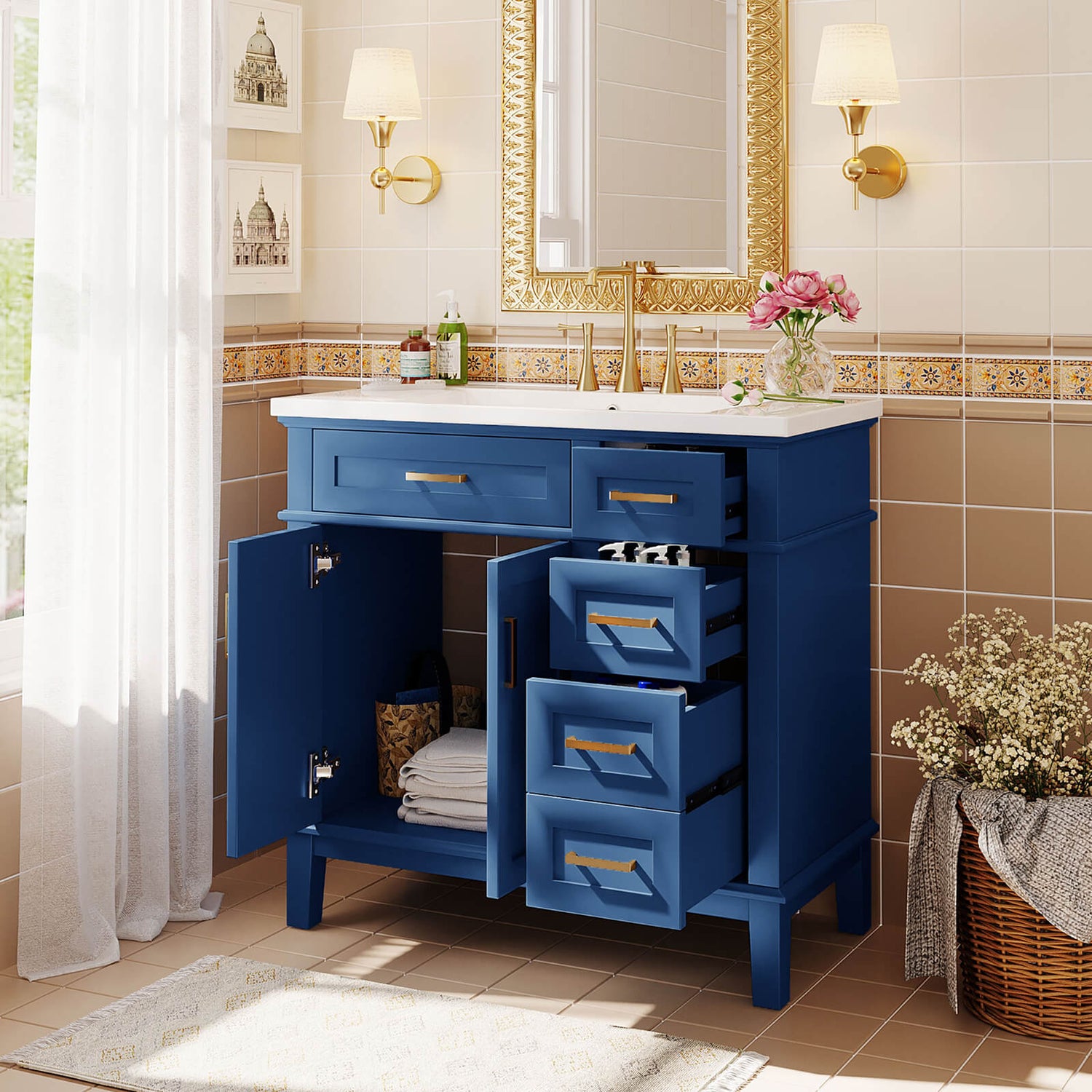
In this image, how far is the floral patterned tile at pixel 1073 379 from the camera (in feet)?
9.10

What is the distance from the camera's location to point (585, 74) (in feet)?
10.4

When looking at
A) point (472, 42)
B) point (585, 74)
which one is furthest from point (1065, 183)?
point (472, 42)

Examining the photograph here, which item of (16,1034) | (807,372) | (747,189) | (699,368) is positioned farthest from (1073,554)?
(16,1034)

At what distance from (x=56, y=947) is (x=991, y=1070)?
1.59 metres

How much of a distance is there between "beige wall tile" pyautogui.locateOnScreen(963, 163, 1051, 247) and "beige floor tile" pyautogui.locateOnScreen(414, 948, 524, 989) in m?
1.54

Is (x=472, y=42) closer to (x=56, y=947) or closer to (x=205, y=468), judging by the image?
(x=205, y=468)

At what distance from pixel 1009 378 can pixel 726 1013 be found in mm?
1217

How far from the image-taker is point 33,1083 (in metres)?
2.39

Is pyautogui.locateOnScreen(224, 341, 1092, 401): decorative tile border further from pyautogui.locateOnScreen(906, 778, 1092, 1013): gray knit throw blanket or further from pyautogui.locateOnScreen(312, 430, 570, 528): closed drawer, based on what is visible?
pyautogui.locateOnScreen(906, 778, 1092, 1013): gray knit throw blanket

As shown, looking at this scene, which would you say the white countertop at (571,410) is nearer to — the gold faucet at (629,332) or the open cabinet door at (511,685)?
the gold faucet at (629,332)

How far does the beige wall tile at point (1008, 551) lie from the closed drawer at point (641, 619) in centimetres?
54

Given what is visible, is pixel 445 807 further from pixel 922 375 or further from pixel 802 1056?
pixel 922 375

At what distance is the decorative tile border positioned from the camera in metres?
2.83

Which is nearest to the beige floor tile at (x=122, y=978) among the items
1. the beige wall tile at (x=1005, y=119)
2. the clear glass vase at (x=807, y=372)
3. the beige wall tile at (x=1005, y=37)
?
the clear glass vase at (x=807, y=372)
